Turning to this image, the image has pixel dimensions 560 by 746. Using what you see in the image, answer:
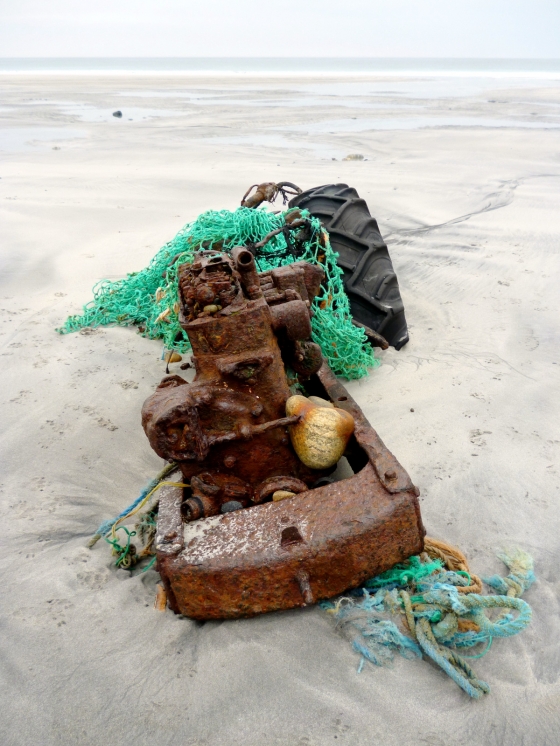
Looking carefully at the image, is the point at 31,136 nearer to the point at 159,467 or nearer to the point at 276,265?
the point at 276,265

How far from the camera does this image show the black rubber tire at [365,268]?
12.0ft

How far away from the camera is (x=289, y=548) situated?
186 centimetres

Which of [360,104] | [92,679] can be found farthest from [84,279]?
[360,104]

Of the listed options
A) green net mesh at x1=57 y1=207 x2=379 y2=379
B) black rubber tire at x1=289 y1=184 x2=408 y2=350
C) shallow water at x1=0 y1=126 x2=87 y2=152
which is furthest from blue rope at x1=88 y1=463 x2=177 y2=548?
shallow water at x1=0 y1=126 x2=87 y2=152

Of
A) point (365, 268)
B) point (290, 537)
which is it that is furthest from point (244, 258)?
point (365, 268)

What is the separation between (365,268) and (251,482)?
6.21ft

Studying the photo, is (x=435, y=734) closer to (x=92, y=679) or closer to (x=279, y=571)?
(x=279, y=571)

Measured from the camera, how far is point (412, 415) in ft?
10.4

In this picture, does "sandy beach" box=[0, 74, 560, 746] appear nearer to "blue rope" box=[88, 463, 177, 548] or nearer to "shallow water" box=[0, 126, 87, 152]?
"blue rope" box=[88, 463, 177, 548]

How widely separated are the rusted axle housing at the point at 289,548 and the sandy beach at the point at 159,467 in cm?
12

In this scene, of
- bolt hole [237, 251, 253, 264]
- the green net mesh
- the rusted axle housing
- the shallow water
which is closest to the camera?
the rusted axle housing

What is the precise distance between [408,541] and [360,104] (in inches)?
895

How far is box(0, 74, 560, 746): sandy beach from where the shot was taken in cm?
169

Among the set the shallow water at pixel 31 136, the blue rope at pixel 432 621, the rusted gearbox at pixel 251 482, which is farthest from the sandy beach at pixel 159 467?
the shallow water at pixel 31 136
